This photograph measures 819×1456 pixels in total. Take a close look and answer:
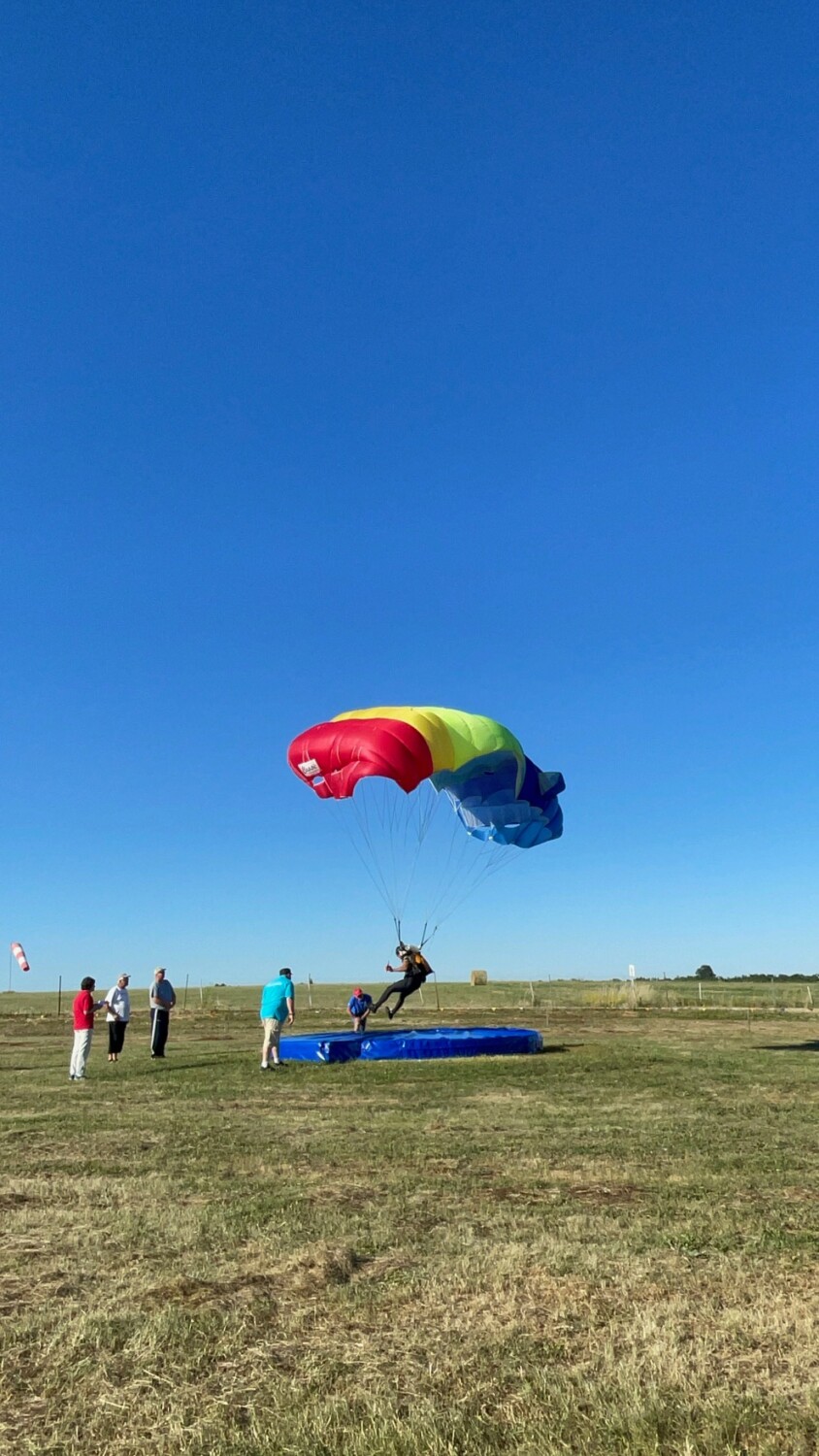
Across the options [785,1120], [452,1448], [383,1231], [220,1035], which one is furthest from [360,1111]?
[220,1035]

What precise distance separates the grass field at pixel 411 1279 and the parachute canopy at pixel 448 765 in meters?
7.47

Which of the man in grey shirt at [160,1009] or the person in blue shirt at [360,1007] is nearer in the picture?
the man in grey shirt at [160,1009]

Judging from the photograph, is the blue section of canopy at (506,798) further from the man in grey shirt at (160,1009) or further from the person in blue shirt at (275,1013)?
the man in grey shirt at (160,1009)

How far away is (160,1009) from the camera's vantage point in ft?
69.3

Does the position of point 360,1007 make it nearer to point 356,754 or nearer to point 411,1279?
point 356,754

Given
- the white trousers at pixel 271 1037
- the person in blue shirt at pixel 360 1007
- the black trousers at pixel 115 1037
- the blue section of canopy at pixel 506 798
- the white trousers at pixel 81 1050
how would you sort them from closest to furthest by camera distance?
the white trousers at pixel 81 1050 < the white trousers at pixel 271 1037 < the black trousers at pixel 115 1037 < the blue section of canopy at pixel 506 798 < the person in blue shirt at pixel 360 1007

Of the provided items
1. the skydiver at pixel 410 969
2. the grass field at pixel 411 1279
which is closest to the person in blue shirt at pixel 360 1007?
the skydiver at pixel 410 969

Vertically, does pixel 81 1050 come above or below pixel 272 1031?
below

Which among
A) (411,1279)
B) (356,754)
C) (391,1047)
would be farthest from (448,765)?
(411,1279)

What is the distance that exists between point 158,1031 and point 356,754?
7096 mm

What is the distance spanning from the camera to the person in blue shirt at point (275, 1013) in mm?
18406

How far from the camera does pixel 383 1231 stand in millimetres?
6820

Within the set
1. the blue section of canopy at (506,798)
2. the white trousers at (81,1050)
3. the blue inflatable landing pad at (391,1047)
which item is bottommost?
Answer: the blue inflatable landing pad at (391,1047)

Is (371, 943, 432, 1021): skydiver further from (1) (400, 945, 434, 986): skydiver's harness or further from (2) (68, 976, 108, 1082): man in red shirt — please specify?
(2) (68, 976, 108, 1082): man in red shirt
